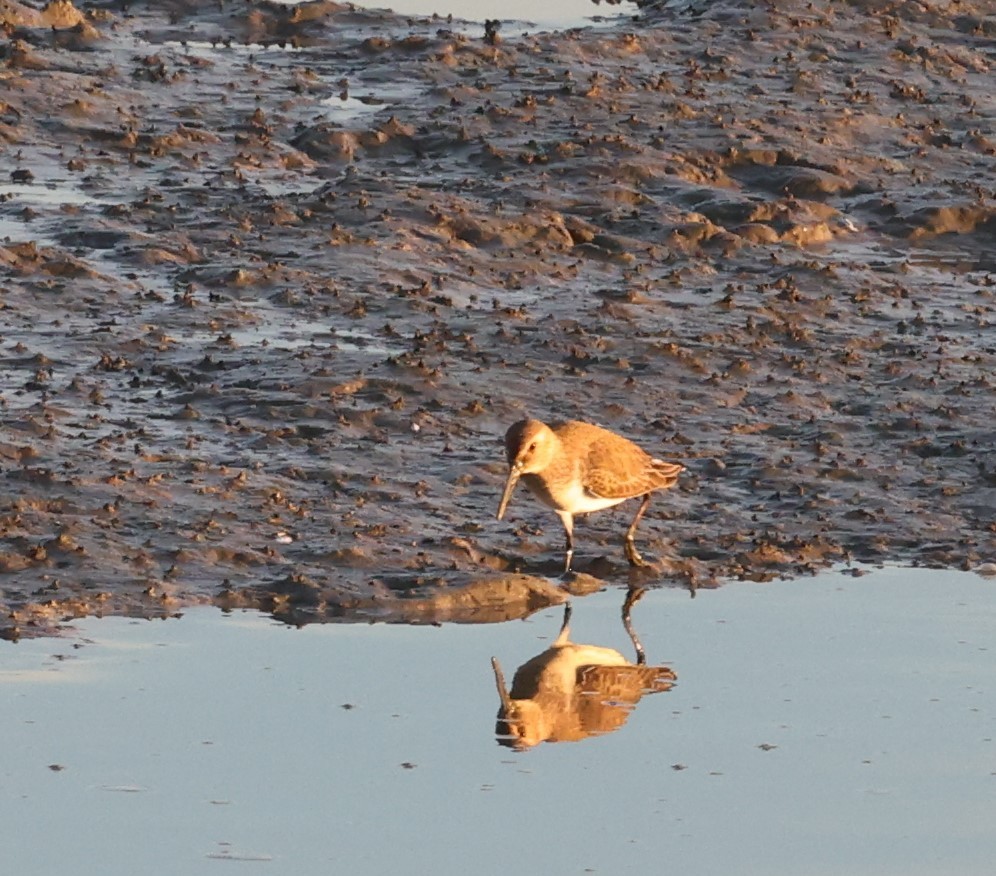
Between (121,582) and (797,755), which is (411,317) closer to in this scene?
(121,582)

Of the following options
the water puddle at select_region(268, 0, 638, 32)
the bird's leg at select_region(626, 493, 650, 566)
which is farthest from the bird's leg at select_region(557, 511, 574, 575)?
the water puddle at select_region(268, 0, 638, 32)

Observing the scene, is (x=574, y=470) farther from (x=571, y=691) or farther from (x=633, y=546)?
(x=571, y=691)

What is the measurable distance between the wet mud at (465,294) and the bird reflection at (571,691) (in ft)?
2.17

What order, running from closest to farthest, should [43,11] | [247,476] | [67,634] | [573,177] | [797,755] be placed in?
[797,755], [67,634], [247,476], [573,177], [43,11]

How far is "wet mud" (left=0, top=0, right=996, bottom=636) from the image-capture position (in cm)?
1078

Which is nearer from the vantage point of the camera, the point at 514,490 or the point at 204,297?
the point at 514,490

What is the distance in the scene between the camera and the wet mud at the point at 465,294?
1078 cm

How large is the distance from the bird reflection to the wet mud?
66 centimetres

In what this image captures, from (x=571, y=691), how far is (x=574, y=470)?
4.66ft

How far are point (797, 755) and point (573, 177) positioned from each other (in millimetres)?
7723

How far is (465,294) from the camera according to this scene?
1391 cm

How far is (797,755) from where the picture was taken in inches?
338

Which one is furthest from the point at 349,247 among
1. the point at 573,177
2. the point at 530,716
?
the point at 530,716

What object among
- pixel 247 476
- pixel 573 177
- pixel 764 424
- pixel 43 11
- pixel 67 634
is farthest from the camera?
pixel 43 11
